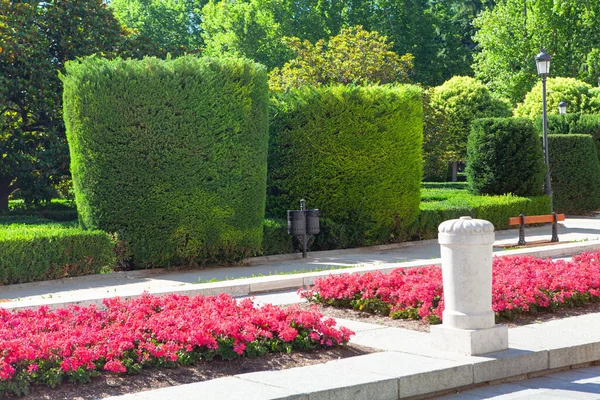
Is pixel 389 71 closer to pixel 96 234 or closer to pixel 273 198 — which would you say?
pixel 273 198

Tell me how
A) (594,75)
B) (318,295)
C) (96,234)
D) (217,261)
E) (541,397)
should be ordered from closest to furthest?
(541,397) < (318,295) < (96,234) < (217,261) < (594,75)

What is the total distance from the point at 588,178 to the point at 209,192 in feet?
51.4

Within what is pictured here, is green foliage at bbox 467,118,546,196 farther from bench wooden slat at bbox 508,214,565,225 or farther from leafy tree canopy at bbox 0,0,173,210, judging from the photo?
leafy tree canopy at bbox 0,0,173,210

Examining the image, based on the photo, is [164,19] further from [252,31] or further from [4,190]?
[4,190]

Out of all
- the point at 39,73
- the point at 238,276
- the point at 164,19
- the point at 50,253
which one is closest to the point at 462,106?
the point at 39,73

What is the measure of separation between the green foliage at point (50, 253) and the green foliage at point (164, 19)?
1714 inches

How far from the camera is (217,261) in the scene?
16.1m

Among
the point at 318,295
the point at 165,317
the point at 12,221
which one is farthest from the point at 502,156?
the point at 165,317

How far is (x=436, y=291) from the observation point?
10.1 m

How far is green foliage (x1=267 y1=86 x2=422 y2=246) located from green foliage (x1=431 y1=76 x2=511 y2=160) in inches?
883

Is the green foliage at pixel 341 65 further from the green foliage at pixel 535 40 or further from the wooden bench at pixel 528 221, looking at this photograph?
the green foliage at pixel 535 40

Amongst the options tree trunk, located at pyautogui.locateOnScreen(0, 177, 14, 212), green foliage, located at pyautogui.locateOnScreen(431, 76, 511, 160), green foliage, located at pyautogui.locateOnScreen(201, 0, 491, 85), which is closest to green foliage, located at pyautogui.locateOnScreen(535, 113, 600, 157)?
green foliage, located at pyautogui.locateOnScreen(431, 76, 511, 160)

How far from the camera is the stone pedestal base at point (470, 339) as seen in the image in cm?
764

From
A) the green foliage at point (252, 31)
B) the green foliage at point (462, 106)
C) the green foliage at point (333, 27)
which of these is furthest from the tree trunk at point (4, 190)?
the green foliage at point (333, 27)
